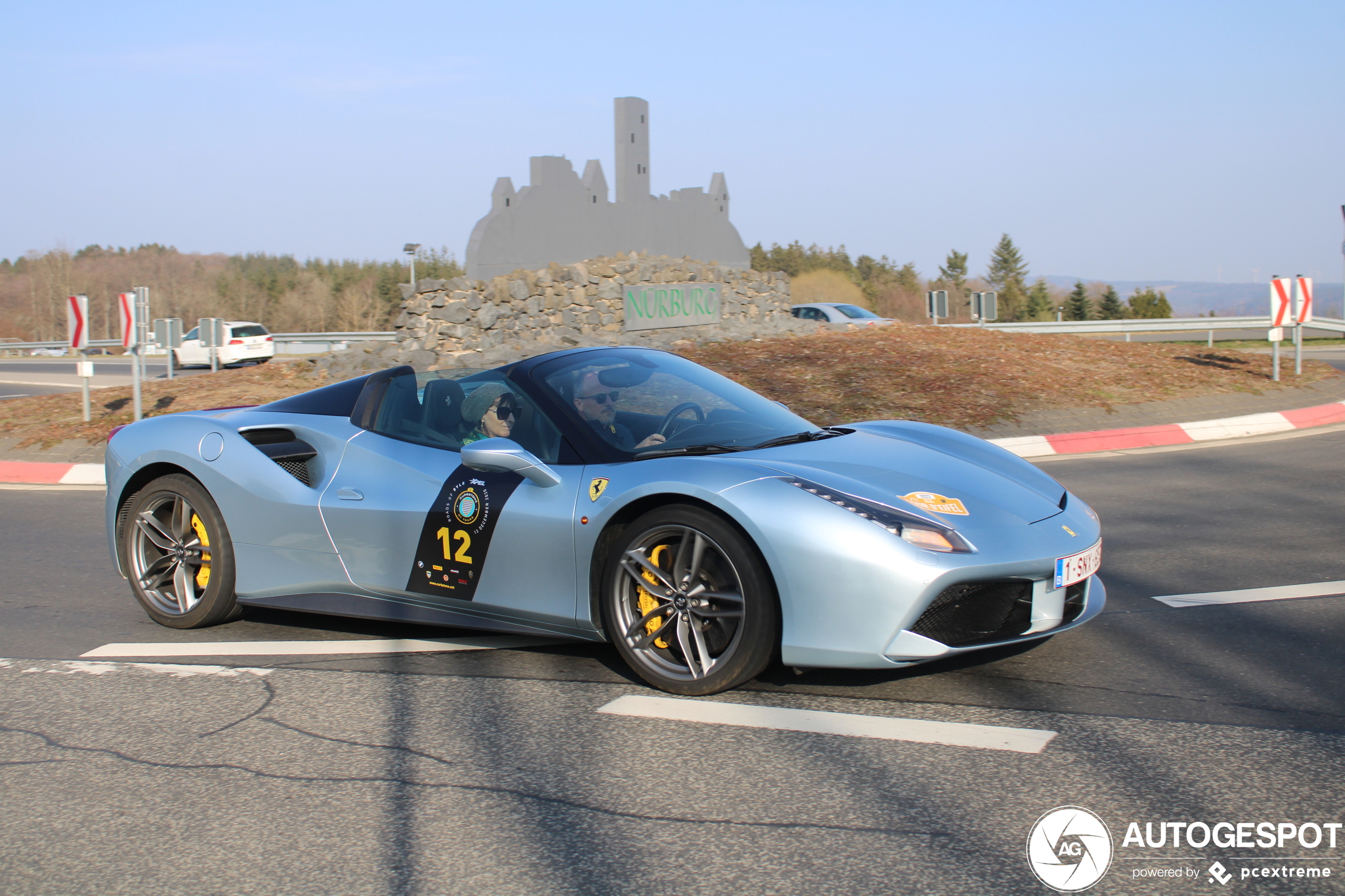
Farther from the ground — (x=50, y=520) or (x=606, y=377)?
(x=606, y=377)

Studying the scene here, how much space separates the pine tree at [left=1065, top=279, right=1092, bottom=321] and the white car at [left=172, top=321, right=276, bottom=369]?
176 feet

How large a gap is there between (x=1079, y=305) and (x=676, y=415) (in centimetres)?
7480

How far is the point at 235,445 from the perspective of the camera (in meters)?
5.02

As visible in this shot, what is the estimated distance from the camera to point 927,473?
4109mm

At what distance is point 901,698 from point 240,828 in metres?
2.13

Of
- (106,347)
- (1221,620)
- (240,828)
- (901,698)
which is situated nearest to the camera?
(240,828)

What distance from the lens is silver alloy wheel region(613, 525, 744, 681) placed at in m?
3.76

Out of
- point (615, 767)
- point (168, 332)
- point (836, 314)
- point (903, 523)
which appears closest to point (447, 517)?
point (615, 767)

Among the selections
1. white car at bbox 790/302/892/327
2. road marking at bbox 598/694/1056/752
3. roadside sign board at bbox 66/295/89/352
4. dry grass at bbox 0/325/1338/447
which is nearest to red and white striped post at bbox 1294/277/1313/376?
dry grass at bbox 0/325/1338/447

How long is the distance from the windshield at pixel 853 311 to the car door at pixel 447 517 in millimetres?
21777

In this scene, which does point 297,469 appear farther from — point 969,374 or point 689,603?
point 969,374

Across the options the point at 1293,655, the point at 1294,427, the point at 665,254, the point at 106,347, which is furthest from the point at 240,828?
the point at 106,347

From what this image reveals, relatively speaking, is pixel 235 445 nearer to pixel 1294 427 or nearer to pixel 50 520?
pixel 50 520

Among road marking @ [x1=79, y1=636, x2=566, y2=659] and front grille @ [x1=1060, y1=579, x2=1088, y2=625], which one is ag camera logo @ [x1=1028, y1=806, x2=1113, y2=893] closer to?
front grille @ [x1=1060, y1=579, x2=1088, y2=625]
